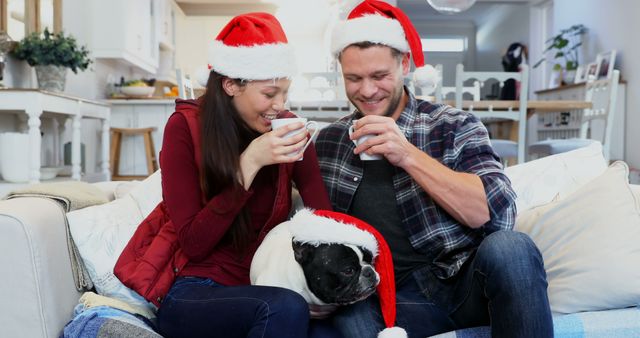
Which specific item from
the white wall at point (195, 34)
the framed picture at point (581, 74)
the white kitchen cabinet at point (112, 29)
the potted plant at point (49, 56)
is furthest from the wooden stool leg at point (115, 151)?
the framed picture at point (581, 74)

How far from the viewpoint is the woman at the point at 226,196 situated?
50.2 inches

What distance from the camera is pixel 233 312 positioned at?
1241 mm

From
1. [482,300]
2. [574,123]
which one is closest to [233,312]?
[482,300]

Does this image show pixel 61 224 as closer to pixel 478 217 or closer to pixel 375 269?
pixel 375 269

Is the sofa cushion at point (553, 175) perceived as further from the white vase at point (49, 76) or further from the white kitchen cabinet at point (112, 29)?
the white kitchen cabinet at point (112, 29)

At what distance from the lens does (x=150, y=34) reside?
23.3 feet

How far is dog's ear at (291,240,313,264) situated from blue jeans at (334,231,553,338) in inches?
7.8

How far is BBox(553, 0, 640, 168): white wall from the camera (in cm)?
654

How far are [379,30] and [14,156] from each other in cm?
280

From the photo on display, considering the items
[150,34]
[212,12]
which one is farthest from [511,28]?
[150,34]

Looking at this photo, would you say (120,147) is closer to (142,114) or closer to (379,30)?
(142,114)

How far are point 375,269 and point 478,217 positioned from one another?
0.26 metres

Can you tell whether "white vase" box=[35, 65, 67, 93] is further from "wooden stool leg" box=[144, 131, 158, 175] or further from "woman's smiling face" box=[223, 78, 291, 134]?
"woman's smiling face" box=[223, 78, 291, 134]

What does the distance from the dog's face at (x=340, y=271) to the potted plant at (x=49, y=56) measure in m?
3.34
